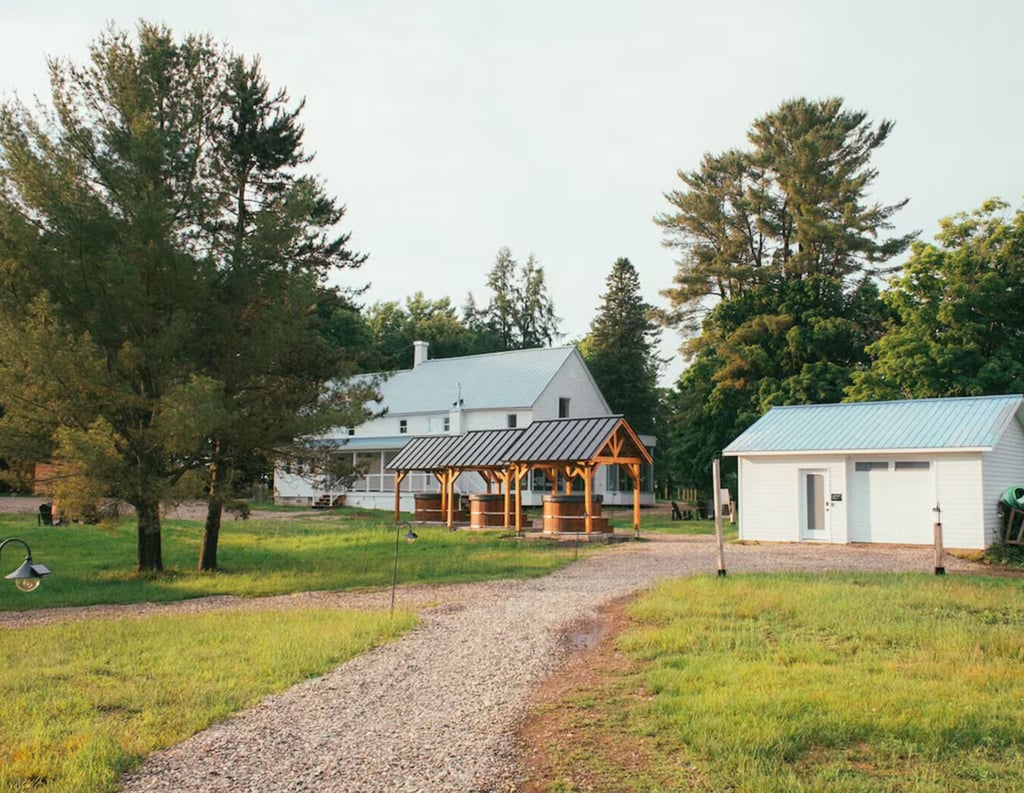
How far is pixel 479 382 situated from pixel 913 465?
26.7 metres

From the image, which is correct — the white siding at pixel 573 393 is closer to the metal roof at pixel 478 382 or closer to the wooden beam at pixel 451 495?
the metal roof at pixel 478 382

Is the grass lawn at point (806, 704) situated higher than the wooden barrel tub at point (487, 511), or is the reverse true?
the wooden barrel tub at point (487, 511)

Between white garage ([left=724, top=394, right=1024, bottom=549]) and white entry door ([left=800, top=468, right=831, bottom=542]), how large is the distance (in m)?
0.03

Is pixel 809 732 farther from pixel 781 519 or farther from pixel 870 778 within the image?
pixel 781 519

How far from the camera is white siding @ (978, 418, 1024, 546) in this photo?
2117 cm

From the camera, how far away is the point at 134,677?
871 cm

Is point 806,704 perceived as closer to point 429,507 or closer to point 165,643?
point 165,643

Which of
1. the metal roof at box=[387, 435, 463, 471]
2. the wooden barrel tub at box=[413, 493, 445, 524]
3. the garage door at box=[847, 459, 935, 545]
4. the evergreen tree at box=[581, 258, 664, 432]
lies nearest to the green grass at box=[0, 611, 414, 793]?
the garage door at box=[847, 459, 935, 545]

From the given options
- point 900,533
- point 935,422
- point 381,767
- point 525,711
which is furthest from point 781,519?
point 381,767

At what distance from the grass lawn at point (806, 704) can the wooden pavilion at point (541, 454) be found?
1428 cm

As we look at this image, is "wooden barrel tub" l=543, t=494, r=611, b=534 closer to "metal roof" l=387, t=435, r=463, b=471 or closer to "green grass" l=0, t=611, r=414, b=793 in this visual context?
"metal roof" l=387, t=435, r=463, b=471

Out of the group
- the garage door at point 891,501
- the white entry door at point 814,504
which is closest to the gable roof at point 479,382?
the white entry door at point 814,504

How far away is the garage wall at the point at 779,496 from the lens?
923 inches

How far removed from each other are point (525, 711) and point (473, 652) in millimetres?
2409
